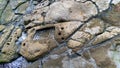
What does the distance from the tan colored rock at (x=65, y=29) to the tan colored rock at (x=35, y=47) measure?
0.09 m

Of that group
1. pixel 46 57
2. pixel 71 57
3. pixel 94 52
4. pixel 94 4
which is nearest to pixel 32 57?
pixel 46 57

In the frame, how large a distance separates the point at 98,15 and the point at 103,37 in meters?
0.35

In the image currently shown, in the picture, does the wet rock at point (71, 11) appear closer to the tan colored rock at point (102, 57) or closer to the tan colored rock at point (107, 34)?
the tan colored rock at point (107, 34)

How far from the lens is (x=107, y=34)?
142 inches

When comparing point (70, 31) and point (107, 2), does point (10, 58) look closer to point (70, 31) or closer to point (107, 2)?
point (70, 31)

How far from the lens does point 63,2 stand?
13.5 ft

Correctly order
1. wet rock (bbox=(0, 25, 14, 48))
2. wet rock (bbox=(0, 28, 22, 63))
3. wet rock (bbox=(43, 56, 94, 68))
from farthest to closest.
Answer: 1. wet rock (bbox=(0, 25, 14, 48))
2. wet rock (bbox=(0, 28, 22, 63))
3. wet rock (bbox=(43, 56, 94, 68))

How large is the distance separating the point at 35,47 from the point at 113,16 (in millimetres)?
1025

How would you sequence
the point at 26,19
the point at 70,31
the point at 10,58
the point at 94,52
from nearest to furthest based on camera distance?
the point at 94,52 → the point at 70,31 → the point at 10,58 → the point at 26,19

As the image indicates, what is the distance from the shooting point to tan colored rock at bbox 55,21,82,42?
3795 mm

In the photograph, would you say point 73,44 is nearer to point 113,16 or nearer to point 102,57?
point 102,57

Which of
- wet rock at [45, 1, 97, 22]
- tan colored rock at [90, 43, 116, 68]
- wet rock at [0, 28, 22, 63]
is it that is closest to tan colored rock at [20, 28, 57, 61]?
wet rock at [0, 28, 22, 63]

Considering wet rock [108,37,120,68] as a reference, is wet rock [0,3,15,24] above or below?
below

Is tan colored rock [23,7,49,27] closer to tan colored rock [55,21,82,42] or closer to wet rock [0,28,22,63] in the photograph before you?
wet rock [0,28,22,63]
